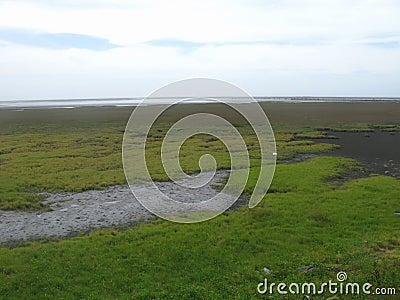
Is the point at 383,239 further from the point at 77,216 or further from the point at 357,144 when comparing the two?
the point at 357,144

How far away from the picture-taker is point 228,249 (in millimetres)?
14422

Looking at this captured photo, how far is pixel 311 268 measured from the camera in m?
12.5

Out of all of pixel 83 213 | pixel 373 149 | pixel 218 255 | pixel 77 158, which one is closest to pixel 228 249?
pixel 218 255

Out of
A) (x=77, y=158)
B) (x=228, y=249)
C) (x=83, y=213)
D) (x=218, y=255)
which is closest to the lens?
(x=218, y=255)

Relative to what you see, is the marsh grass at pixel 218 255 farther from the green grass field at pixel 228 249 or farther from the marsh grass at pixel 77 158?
the marsh grass at pixel 77 158

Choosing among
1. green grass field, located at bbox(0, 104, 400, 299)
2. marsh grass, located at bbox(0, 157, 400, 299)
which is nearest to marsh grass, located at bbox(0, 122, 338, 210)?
green grass field, located at bbox(0, 104, 400, 299)

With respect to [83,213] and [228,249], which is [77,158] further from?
[228,249]

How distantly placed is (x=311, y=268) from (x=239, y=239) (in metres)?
3.48

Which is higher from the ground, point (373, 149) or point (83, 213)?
point (373, 149)

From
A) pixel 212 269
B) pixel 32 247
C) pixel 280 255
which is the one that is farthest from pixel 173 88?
pixel 32 247

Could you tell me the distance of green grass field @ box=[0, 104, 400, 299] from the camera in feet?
38.7

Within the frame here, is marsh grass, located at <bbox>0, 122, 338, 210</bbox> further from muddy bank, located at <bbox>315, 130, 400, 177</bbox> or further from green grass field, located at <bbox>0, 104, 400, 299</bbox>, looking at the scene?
muddy bank, located at <bbox>315, 130, 400, 177</bbox>

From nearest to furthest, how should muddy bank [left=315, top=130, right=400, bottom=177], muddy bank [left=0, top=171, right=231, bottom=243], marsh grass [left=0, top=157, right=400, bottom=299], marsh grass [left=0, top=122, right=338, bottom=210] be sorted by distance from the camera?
marsh grass [left=0, top=157, right=400, bottom=299]
muddy bank [left=0, top=171, right=231, bottom=243]
marsh grass [left=0, top=122, right=338, bottom=210]
muddy bank [left=315, top=130, right=400, bottom=177]

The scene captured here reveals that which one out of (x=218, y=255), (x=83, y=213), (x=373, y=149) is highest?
(x=373, y=149)
